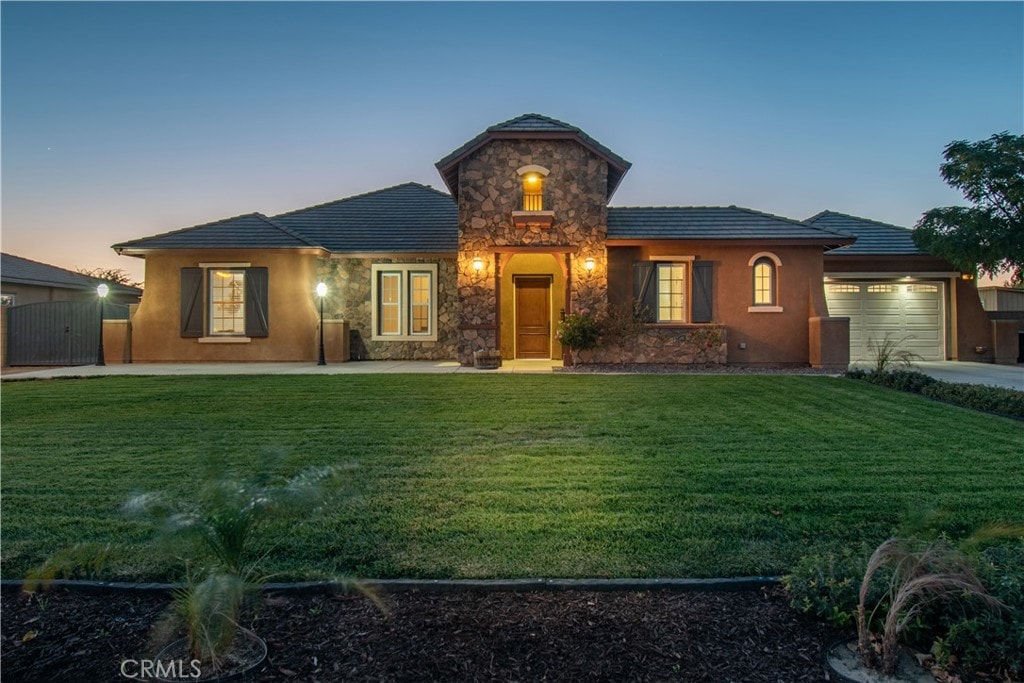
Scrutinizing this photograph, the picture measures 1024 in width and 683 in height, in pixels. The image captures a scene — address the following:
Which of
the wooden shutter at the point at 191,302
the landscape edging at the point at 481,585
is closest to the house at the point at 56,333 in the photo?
the wooden shutter at the point at 191,302

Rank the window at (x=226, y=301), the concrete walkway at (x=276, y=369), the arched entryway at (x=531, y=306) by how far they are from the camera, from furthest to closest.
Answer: the arched entryway at (x=531, y=306) < the window at (x=226, y=301) < the concrete walkway at (x=276, y=369)

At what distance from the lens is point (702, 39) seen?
1292 centimetres

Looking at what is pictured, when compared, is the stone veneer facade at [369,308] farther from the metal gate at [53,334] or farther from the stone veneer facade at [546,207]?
the metal gate at [53,334]

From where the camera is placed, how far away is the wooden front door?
54.7 ft

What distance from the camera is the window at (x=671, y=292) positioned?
48.9 feet

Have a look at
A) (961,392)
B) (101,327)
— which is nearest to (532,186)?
(961,392)

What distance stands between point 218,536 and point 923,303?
20090 mm

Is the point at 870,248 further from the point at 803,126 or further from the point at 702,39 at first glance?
the point at 702,39

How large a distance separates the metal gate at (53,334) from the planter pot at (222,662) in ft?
58.9

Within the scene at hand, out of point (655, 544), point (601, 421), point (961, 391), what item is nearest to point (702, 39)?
point (961, 391)

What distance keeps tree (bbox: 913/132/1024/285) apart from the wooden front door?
10.2 meters

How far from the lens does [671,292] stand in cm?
1494

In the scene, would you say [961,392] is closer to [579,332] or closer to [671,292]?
[671,292]

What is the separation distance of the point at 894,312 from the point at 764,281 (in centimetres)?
529
